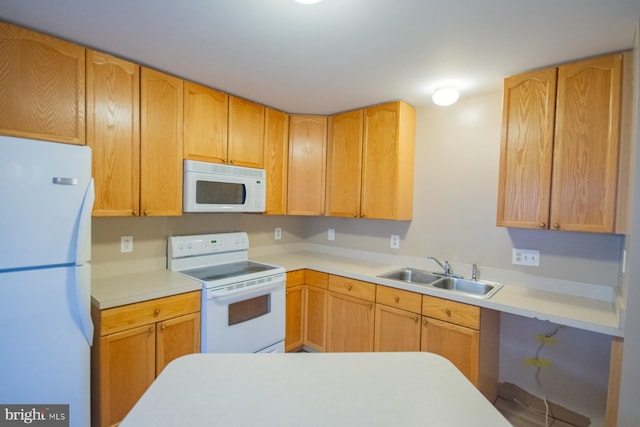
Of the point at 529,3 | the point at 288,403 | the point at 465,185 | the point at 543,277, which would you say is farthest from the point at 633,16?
the point at 288,403

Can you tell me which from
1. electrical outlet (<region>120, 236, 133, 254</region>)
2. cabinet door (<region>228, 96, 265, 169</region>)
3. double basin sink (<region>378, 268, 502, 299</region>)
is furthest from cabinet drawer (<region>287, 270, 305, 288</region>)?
electrical outlet (<region>120, 236, 133, 254</region>)

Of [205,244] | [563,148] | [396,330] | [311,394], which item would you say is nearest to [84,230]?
[205,244]

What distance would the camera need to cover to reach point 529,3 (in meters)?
1.26

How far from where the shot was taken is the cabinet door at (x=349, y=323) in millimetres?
2361

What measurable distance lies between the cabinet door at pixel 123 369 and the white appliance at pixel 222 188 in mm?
878

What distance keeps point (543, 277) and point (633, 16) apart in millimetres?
1491

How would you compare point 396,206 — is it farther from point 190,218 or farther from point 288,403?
point 288,403

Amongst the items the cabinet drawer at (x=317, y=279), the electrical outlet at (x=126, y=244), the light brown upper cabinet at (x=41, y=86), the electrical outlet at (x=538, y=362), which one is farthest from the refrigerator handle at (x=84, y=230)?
the electrical outlet at (x=538, y=362)

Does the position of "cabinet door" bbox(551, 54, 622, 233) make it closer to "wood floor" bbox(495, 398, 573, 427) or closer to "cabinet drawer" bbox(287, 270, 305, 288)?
"wood floor" bbox(495, 398, 573, 427)

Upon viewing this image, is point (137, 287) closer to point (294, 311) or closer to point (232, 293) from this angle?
point (232, 293)

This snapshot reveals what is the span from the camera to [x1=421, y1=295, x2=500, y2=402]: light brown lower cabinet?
6.11ft

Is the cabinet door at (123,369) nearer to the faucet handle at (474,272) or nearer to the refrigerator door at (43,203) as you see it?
the refrigerator door at (43,203)

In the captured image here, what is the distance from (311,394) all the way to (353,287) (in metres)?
1.68

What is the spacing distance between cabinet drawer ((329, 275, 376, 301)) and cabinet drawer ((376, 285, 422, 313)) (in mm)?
60
